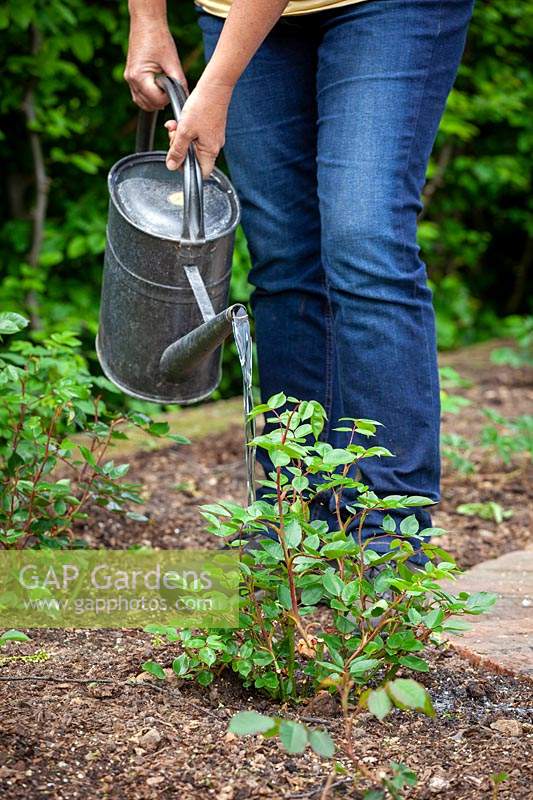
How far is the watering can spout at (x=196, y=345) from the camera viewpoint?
1581mm

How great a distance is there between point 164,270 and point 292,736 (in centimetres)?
101

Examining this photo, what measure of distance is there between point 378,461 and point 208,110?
660 millimetres

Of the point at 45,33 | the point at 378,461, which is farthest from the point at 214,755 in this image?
the point at 45,33

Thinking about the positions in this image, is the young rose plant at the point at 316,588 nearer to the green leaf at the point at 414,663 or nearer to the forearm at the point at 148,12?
the green leaf at the point at 414,663

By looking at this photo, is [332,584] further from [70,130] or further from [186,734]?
[70,130]

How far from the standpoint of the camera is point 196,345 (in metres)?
1.72

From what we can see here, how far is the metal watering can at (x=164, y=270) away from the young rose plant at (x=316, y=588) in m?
0.43

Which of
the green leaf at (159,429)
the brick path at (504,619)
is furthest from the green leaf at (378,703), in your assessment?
the green leaf at (159,429)

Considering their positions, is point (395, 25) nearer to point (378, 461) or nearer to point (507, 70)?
point (378, 461)

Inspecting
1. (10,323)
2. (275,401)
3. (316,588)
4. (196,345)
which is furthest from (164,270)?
(316,588)

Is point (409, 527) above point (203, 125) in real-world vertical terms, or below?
below

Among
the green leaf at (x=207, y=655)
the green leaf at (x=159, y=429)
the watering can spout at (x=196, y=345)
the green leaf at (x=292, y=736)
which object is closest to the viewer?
the green leaf at (x=292, y=736)

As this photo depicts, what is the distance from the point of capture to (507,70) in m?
5.63

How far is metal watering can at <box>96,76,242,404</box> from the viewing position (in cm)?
186
